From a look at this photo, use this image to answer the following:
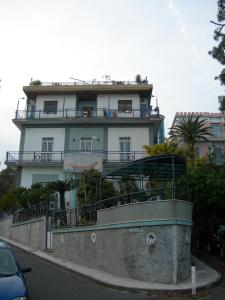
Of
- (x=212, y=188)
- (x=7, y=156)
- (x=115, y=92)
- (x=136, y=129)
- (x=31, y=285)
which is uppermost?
(x=115, y=92)

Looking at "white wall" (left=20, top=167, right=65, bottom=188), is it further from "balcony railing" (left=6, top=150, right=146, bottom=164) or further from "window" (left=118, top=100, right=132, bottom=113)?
"window" (left=118, top=100, right=132, bottom=113)

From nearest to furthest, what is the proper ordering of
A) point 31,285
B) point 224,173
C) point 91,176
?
point 31,285 < point 224,173 < point 91,176

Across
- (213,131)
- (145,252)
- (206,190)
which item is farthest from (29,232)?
(213,131)

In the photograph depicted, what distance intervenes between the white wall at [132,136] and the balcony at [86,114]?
1.09m

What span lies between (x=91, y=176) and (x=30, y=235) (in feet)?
20.8

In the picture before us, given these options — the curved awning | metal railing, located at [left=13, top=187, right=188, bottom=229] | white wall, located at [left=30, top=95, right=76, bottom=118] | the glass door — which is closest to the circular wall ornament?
metal railing, located at [left=13, top=187, right=188, bottom=229]

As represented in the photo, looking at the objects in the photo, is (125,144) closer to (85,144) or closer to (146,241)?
(85,144)

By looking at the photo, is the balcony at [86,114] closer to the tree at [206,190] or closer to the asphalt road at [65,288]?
the tree at [206,190]

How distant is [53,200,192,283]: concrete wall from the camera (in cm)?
1398

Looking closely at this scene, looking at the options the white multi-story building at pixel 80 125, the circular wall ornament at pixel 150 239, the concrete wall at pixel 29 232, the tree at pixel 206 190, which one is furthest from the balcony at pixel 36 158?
the circular wall ornament at pixel 150 239

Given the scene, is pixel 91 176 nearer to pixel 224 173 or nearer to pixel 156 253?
pixel 224 173

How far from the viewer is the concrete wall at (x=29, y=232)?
26.3m

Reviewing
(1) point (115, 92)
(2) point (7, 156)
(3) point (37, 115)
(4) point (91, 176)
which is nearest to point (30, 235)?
(4) point (91, 176)

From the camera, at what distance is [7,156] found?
1455 inches
